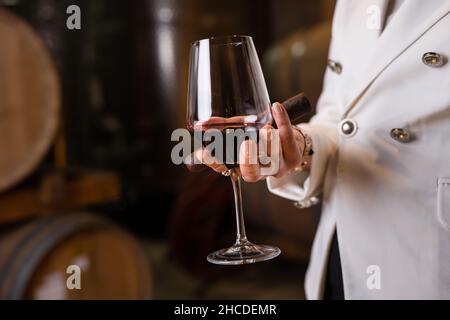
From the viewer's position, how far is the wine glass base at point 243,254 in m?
0.51

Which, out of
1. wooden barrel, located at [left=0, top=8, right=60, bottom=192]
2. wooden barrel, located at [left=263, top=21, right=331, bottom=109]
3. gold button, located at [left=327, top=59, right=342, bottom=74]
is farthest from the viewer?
wooden barrel, located at [left=263, top=21, right=331, bottom=109]

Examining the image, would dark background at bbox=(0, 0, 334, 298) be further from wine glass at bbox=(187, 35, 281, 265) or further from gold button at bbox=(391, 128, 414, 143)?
wine glass at bbox=(187, 35, 281, 265)

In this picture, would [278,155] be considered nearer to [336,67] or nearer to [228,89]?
[228,89]

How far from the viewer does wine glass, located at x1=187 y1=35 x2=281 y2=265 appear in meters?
0.50

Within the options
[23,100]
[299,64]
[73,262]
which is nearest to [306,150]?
[73,262]

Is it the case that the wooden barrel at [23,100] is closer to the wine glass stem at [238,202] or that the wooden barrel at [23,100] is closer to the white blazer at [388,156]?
the white blazer at [388,156]

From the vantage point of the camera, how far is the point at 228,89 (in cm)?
50

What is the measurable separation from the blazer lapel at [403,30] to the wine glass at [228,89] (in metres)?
0.23

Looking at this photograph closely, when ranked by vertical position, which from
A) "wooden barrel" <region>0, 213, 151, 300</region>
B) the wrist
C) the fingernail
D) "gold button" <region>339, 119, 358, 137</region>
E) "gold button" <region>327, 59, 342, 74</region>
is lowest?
"wooden barrel" <region>0, 213, 151, 300</region>

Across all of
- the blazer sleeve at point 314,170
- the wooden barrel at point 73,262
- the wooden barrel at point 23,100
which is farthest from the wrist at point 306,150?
the wooden barrel at point 23,100

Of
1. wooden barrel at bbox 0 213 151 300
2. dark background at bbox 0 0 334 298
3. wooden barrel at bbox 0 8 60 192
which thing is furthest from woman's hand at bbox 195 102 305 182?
dark background at bbox 0 0 334 298

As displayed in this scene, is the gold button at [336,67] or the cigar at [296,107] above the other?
the gold button at [336,67]

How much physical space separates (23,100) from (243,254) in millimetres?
869
